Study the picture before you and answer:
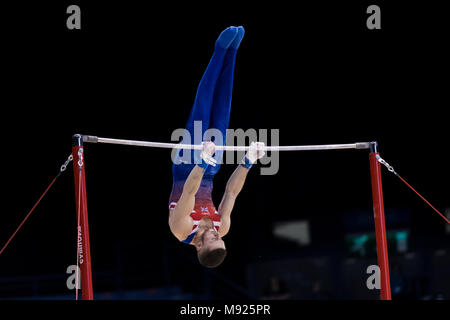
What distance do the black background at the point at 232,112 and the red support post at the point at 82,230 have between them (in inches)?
121

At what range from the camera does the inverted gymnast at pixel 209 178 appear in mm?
4383

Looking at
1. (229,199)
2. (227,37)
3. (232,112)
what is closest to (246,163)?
(229,199)

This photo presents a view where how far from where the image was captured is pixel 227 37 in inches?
191

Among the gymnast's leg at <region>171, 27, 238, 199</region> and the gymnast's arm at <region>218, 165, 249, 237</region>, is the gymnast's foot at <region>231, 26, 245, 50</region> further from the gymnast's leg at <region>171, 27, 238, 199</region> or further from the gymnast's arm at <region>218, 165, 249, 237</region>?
the gymnast's arm at <region>218, 165, 249, 237</region>

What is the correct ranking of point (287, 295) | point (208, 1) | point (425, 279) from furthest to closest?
point (425, 279)
point (287, 295)
point (208, 1)

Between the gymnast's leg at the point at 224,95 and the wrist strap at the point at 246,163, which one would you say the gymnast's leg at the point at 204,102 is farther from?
the wrist strap at the point at 246,163

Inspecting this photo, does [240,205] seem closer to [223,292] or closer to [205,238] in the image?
[223,292]

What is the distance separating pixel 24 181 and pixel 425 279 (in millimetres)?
6045

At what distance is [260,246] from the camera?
28.0 ft

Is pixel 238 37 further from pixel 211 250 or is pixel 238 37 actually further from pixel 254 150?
pixel 211 250

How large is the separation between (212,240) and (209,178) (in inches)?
33.4

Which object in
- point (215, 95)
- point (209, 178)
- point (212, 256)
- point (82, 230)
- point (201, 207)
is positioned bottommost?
point (212, 256)

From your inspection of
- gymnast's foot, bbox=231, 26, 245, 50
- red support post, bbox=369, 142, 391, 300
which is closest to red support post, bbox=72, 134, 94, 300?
gymnast's foot, bbox=231, 26, 245, 50
